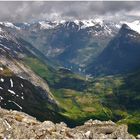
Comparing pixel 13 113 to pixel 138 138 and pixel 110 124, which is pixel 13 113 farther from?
pixel 138 138

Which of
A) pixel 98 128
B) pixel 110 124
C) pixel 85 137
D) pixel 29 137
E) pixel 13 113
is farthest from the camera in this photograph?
pixel 13 113

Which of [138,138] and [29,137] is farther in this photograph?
[138,138]

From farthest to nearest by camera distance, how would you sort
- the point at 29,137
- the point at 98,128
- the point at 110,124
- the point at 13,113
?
the point at 13,113, the point at 110,124, the point at 98,128, the point at 29,137

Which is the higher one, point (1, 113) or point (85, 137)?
point (1, 113)

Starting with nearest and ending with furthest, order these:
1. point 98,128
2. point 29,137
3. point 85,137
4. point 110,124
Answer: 1. point 29,137
2. point 85,137
3. point 98,128
4. point 110,124

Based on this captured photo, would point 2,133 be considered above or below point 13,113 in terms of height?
below

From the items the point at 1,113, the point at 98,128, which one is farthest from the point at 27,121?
the point at 98,128

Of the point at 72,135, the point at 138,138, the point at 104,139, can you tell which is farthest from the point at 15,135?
the point at 138,138

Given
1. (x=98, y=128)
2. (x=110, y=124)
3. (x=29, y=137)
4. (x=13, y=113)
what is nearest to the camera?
(x=29, y=137)

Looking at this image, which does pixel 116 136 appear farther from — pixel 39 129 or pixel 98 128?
pixel 39 129
